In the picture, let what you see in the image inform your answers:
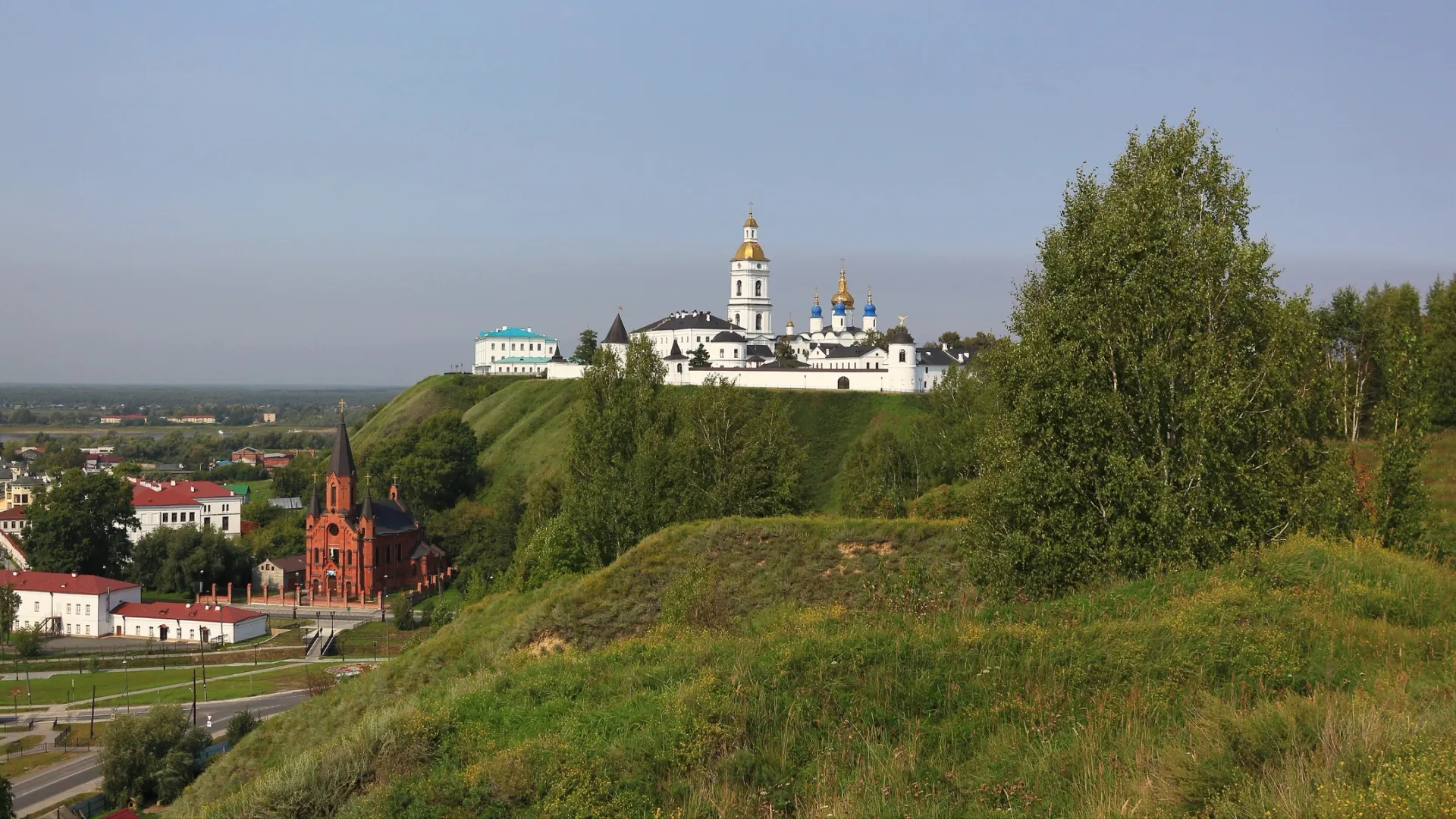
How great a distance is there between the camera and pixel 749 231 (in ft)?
331

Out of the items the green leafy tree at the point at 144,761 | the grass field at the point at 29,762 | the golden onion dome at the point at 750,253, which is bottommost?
the grass field at the point at 29,762

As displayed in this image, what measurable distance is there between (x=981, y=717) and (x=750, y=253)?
93.3m

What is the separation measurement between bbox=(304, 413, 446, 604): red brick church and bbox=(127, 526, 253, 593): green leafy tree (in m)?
5.09

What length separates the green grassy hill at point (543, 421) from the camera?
209 feet

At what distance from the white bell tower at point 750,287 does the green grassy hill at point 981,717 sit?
8791cm

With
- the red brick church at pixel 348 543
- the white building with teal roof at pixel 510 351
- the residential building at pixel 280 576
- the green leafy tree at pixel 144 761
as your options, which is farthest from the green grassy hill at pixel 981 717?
the white building with teal roof at pixel 510 351

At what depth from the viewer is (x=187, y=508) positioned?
74188mm

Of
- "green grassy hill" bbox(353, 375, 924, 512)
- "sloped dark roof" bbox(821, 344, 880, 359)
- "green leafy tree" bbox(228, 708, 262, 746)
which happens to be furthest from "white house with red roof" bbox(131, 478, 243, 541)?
"green leafy tree" bbox(228, 708, 262, 746)

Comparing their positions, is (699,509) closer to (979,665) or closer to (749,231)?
(979,665)

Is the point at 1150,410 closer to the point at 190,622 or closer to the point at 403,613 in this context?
the point at 403,613

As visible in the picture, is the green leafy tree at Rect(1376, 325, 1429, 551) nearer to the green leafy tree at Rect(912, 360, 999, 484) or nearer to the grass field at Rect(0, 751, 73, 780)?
the green leafy tree at Rect(912, 360, 999, 484)

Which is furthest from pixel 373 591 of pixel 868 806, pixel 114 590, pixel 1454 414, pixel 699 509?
pixel 868 806

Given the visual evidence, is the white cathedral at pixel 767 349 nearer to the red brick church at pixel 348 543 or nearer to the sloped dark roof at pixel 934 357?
the sloped dark roof at pixel 934 357

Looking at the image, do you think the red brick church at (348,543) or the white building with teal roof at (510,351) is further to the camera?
the white building with teal roof at (510,351)
